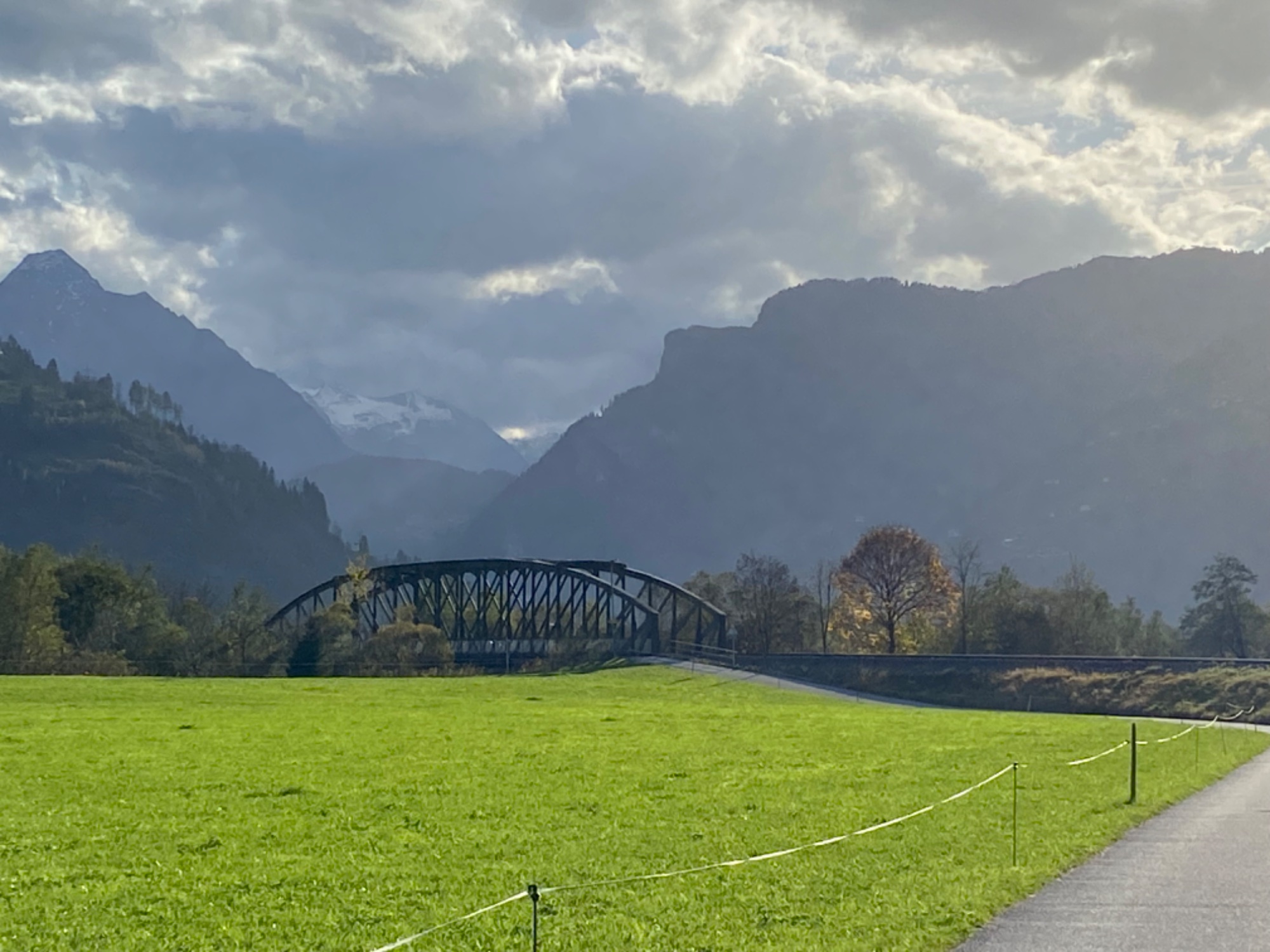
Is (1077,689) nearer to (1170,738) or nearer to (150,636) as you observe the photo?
(1170,738)

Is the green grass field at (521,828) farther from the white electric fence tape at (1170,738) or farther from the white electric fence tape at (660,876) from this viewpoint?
the white electric fence tape at (1170,738)

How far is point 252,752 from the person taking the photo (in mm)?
31422

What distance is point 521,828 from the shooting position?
19359 millimetres

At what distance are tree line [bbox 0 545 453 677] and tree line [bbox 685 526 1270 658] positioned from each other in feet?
127

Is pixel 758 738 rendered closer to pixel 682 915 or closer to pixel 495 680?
pixel 682 915

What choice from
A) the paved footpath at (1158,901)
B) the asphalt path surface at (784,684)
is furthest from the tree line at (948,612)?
the paved footpath at (1158,901)

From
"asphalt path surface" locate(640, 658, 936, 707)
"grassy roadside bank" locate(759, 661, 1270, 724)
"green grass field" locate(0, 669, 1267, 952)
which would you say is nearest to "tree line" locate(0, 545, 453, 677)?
"asphalt path surface" locate(640, 658, 936, 707)

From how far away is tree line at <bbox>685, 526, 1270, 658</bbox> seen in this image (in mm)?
112312

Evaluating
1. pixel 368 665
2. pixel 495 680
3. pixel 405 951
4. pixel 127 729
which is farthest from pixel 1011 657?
pixel 405 951

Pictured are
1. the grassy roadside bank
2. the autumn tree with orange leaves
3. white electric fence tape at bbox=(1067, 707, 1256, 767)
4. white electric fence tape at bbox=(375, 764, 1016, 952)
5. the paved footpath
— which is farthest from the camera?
the autumn tree with orange leaves

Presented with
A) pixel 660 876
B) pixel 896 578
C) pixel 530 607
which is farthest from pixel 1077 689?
pixel 660 876

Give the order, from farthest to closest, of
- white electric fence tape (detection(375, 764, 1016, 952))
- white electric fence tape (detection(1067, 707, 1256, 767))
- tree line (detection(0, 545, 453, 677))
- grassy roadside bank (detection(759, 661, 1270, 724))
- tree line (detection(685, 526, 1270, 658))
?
tree line (detection(685, 526, 1270, 658)) → tree line (detection(0, 545, 453, 677)) → grassy roadside bank (detection(759, 661, 1270, 724)) → white electric fence tape (detection(1067, 707, 1256, 767)) → white electric fence tape (detection(375, 764, 1016, 952))

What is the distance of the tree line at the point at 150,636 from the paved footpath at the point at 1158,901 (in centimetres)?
8022

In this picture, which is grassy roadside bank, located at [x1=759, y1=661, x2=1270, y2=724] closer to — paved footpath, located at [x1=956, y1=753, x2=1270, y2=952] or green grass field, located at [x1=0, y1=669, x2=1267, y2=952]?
green grass field, located at [x1=0, y1=669, x2=1267, y2=952]
